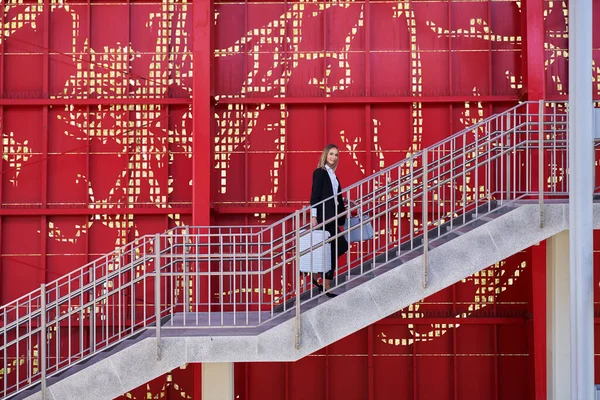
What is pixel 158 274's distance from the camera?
838 cm

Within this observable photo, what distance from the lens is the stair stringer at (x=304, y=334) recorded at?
8.31 m

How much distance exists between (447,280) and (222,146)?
5.25 meters

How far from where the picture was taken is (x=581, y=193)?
8.25 m

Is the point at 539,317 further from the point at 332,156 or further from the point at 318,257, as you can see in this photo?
the point at 332,156

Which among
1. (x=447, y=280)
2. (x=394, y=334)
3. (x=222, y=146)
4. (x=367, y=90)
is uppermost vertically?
(x=367, y=90)

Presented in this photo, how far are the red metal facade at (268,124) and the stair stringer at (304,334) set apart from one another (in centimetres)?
374

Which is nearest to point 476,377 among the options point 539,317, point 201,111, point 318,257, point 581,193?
point 539,317

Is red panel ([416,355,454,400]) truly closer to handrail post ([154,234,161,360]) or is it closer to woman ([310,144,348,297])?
woman ([310,144,348,297])

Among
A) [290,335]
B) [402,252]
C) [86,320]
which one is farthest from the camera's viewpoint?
[86,320]

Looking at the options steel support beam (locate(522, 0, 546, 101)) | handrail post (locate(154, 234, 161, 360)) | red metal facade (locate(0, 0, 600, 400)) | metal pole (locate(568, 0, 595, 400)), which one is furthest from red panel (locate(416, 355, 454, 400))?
handrail post (locate(154, 234, 161, 360))

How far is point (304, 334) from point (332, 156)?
216 centimetres

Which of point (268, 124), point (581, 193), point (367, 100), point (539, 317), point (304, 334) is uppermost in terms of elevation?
point (367, 100)

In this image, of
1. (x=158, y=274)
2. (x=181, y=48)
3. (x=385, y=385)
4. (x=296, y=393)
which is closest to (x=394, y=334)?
(x=385, y=385)

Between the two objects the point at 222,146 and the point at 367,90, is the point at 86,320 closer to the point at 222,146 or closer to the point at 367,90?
the point at 222,146
